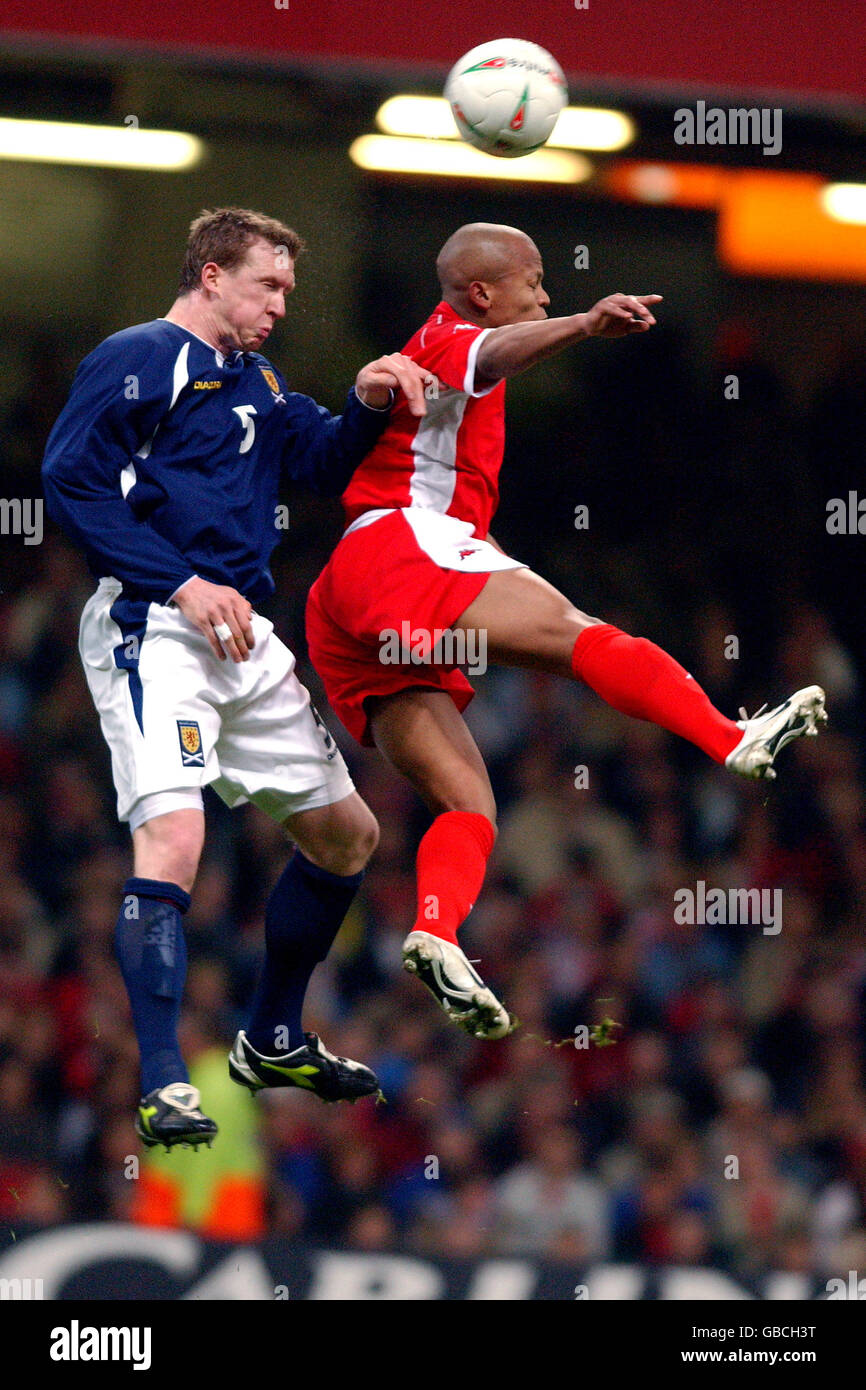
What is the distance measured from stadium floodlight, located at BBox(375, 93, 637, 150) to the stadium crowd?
1249 millimetres

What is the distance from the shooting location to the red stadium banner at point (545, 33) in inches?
284

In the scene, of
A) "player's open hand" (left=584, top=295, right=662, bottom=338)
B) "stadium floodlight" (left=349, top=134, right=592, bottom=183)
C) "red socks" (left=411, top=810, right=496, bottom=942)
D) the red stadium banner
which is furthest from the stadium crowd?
"player's open hand" (left=584, top=295, right=662, bottom=338)

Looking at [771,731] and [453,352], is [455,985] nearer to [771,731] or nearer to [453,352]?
[771,731]

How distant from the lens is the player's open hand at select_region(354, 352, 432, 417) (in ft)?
14.4

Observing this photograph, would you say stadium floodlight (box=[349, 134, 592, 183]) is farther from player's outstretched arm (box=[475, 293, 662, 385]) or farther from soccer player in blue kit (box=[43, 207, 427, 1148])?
player's outstretched arm (box=[475, 293, 662, 385])

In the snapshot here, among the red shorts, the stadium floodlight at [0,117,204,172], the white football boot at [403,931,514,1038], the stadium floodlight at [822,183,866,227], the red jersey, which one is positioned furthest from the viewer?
the stadium floodlight at [822,183,866,227]

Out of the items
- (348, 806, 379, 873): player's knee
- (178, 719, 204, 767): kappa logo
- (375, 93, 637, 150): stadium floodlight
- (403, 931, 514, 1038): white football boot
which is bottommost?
(403, 931, 514, 1038): white football boot

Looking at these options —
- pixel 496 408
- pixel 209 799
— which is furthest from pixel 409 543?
pixel 209 799

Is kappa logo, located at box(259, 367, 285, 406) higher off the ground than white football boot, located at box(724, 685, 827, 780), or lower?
higher

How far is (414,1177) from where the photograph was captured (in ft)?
25.9

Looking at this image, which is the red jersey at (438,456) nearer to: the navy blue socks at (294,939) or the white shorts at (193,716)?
the white shorts at (193,716)

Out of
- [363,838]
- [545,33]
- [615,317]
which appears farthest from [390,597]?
[545,33]

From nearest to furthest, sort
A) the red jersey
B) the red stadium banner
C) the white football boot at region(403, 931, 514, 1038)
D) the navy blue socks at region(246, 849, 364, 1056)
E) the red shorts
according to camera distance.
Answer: the white football boot at region(403, 931, 514, 1038) → the red shorts → the red jersey → the navy blue socks at region(246, 849, 364, 1056) → the red stadium banner

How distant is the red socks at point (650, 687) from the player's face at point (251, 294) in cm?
111
